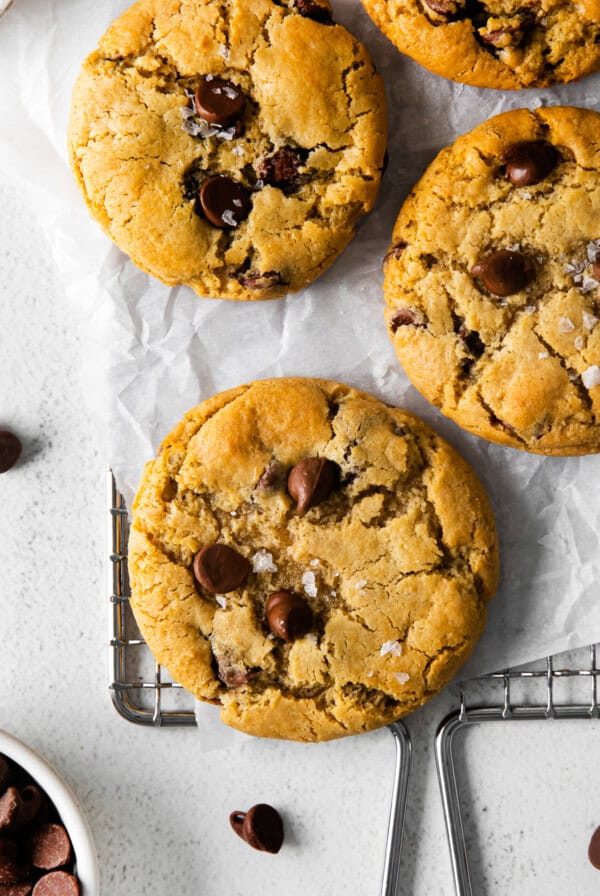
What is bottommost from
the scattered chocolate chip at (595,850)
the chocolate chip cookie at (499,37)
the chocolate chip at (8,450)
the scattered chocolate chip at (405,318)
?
the scattered chocolate chip at (595,850)

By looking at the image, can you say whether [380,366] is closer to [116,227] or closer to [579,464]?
[579,464]

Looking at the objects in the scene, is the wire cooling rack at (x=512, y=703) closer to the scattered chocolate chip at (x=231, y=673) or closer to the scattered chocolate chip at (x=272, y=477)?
the scattered chocolate chip at (x=231, y=673)

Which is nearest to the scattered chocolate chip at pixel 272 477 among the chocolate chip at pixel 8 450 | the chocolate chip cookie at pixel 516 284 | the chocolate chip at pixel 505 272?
the chocolate chip cookie at pixel 516 284

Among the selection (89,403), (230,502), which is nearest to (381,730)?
(230,502)

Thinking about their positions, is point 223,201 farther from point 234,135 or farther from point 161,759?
point 161,759

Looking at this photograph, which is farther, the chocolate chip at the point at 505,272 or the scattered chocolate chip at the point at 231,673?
the scattered chocolate chip at the point at 231,673

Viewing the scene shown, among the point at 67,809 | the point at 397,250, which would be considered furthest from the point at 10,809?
the point at 397,250
